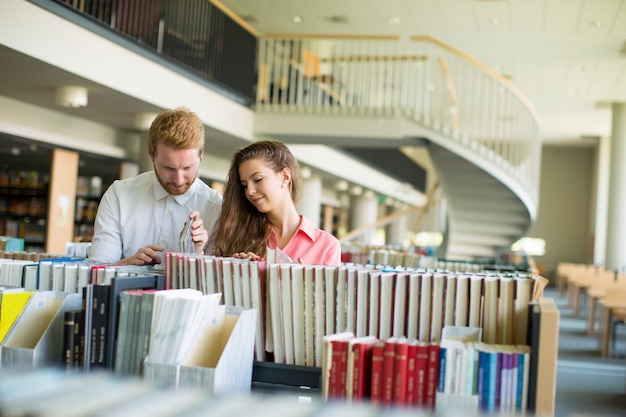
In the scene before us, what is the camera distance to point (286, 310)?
211 cm

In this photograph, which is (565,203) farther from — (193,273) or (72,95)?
(193,273)

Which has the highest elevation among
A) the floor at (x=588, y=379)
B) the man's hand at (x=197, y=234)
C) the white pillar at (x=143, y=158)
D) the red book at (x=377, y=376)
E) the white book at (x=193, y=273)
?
the white pillar at (x=143, y=158)

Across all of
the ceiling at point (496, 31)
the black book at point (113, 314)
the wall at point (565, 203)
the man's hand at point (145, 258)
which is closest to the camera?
the black book at point (113, 314)

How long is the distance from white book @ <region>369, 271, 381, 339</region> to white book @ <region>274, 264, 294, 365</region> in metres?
0.24

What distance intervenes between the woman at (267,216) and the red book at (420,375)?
0.82 metres

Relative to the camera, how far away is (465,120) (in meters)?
19.3

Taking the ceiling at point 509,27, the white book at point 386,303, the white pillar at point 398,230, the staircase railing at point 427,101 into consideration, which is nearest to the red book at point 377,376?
the white book at point 386,303

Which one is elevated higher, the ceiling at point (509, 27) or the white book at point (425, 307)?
the ceiling at point (509, 27)

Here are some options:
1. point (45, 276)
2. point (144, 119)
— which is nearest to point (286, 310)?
point (45, 276)

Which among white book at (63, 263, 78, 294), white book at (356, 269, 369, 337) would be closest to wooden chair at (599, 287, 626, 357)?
white book at (356, 269, 369, 337)

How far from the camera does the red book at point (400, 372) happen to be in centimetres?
175

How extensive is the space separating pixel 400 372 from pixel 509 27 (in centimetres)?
1166

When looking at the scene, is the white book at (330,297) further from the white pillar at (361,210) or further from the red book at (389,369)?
the white pillar at (361,210)

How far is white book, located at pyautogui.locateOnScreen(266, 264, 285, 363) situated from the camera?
211 cm
